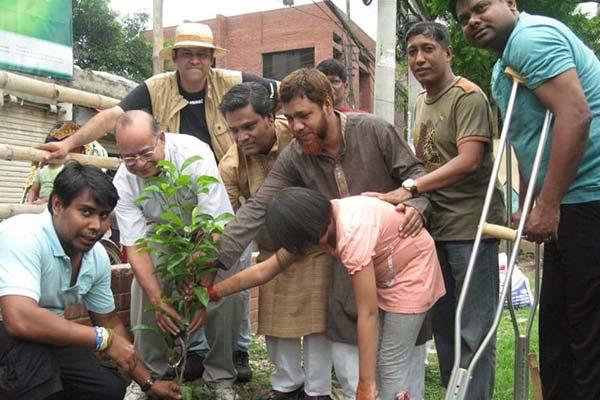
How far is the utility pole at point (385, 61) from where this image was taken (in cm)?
622

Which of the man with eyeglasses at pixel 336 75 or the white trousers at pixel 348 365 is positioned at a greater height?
the man with eyeglasses at pixel 336 75

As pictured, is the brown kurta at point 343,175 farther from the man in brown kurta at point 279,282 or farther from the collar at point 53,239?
the collar at point 53,239

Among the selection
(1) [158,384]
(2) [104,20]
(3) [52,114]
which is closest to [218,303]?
(1) [158,384]

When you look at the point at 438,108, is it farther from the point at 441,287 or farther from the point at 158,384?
the point at 158,384

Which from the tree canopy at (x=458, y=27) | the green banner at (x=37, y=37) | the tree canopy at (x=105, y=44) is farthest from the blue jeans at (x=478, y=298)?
the tree canopy at (x=105, y=44)

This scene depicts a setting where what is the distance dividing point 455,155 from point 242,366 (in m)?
2.03

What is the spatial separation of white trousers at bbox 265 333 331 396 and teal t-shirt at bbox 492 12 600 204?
159cm

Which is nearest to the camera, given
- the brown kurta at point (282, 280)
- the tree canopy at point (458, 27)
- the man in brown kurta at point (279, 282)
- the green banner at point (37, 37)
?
the man in brown kurta at point (279, 282)

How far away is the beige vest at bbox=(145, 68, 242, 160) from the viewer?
4.01 m

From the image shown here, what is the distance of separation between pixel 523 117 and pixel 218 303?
2087mm

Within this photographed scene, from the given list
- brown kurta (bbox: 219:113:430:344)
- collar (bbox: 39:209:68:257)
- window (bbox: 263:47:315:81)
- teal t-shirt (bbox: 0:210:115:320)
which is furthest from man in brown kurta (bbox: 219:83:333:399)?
window (bbox: 263:47:315:81)

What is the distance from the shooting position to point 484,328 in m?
3.20

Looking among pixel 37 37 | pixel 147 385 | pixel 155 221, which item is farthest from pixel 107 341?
pixel 37 37

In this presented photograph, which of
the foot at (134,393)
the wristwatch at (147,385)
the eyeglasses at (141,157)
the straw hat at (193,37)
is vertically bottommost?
the foot at (134,393)
